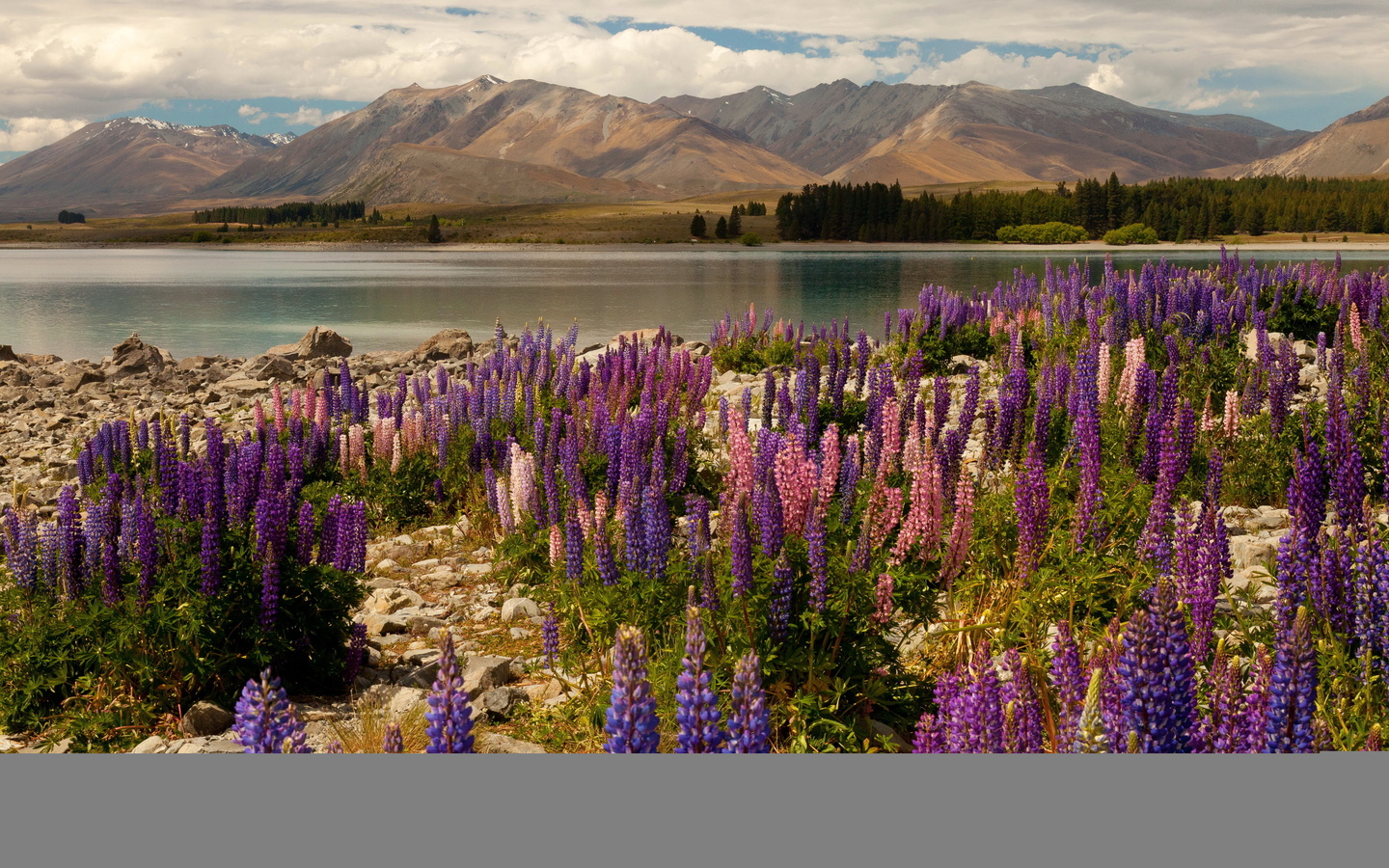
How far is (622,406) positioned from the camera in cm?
1284

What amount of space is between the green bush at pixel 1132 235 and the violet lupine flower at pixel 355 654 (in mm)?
167897

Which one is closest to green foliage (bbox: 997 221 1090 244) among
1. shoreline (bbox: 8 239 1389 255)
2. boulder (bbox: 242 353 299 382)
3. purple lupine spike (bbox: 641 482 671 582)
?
shoreline (bbox: 8 239 1389 255)

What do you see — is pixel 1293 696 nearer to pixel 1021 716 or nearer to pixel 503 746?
pixel 1021 716

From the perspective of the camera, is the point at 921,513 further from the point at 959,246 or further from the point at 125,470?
the point at 959,246

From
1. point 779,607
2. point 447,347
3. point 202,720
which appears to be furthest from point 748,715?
point 447,347

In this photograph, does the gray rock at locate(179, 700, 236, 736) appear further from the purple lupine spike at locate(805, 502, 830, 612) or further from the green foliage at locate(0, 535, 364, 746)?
the purple lupine spike at locate(805, 502, 830, 612)

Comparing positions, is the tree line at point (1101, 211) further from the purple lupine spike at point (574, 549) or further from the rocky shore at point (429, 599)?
the purple lupine spike at point (574, 549)

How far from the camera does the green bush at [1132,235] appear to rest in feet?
524

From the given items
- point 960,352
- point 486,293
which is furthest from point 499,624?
point 486,293

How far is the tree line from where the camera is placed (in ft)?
525

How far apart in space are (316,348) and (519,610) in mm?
25930

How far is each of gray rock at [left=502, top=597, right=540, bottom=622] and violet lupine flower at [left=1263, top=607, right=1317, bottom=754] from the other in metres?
5.92

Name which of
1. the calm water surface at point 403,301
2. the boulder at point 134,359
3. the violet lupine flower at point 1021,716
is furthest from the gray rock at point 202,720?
the calm water surface at point 403,301

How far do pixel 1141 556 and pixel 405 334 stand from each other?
3984 cm
